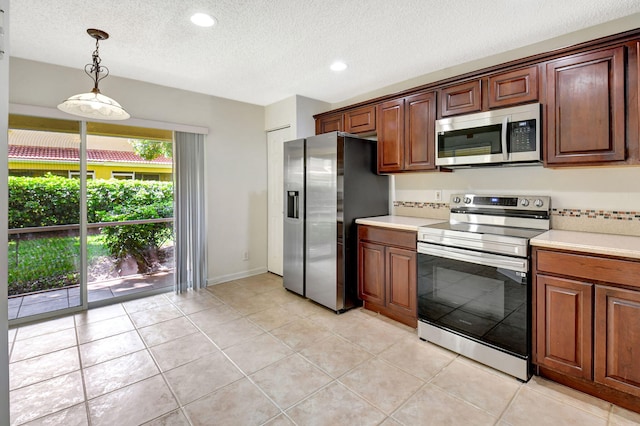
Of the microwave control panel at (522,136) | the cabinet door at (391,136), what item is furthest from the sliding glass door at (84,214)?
the microwave control panel at (522,136)

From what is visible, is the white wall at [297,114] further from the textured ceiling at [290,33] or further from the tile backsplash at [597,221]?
the tile backsplash at [597,221]

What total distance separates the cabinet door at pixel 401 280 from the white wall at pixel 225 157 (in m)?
2.26

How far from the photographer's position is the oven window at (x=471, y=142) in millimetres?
2518

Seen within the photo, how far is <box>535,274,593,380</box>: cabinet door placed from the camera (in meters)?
1.89

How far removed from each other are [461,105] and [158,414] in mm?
3169

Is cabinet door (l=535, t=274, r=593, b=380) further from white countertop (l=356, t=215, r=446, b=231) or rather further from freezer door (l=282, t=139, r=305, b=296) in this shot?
freezer door (l=282, t=139, r=305, b=296)

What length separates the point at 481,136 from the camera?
260 centimetres

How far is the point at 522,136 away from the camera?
2.39 meters

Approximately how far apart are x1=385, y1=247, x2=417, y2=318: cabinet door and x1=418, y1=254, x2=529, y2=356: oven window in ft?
0.34

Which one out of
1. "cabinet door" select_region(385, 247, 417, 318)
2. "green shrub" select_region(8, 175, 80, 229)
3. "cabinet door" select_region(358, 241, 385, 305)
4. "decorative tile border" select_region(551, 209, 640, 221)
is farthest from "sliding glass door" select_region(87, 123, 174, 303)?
"decorative tile border" select_region(551, 209, 640, 221)

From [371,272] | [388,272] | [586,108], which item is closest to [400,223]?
[388,272]

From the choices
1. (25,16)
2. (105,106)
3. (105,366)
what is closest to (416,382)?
(105,366)

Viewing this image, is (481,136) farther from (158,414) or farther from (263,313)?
(158,414)

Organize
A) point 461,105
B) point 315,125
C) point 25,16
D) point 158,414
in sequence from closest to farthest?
point 158,414, point 25,16, point 461,105, point 315,125
